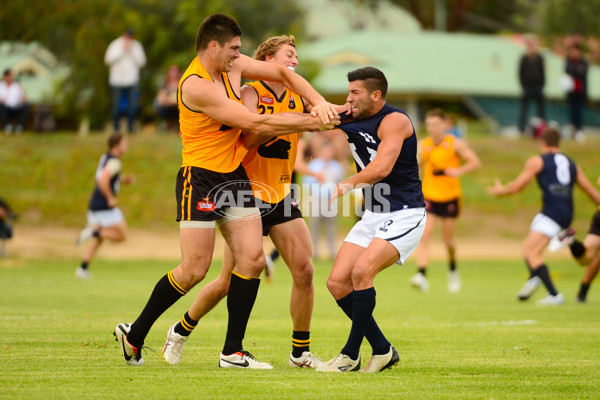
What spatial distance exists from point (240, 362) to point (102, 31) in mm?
25425

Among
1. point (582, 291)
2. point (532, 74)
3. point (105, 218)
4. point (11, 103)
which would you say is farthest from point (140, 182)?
point (582, 291)

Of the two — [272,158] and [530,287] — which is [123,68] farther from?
[272,158]

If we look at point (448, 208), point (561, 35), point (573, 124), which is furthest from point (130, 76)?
point (561, 35)

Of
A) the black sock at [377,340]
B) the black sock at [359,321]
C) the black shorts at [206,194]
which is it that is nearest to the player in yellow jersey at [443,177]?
the black sock at [377,340]

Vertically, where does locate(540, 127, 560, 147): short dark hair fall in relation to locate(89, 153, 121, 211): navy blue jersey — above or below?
above

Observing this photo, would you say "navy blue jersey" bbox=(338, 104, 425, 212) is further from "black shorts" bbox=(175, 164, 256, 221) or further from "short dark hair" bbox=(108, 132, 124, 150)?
"short dark hair" bbox=(108, 132, 124, 150)

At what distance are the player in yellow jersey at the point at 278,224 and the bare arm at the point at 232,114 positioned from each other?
15.7 inches

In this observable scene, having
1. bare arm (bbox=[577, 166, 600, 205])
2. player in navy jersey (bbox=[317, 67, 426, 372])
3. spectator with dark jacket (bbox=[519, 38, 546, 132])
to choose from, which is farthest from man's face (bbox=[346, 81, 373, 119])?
spectator with dark jacket (bbox=[519, 38, 546, 132])

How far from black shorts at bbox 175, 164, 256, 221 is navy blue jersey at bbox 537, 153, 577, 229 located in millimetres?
7590

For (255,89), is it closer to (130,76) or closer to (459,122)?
(130,76)

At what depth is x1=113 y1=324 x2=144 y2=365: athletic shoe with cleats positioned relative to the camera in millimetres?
7145

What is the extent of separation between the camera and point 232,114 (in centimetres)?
695

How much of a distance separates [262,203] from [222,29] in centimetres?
140

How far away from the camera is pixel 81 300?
502 inches
